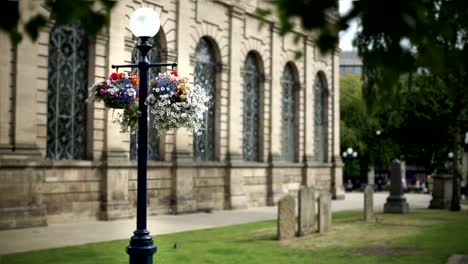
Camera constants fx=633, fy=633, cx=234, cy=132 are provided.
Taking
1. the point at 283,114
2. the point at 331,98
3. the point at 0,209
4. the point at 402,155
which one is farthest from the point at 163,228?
the point at 402,155

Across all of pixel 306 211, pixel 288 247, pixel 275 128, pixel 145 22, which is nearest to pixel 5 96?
pixel 306 211

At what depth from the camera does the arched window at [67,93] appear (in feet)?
62.3

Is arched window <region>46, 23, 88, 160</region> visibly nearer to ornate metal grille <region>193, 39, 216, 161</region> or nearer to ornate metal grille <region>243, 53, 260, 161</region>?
ornate metal grille <region>193, 39, 216, 161</region>

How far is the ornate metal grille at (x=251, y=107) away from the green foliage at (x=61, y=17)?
24.6m

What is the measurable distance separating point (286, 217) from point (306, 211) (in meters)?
1.27

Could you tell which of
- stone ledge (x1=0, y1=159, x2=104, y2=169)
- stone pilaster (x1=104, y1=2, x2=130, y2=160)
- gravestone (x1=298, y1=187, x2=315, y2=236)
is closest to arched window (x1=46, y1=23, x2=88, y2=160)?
stone ledge (x1=0, y1=159, x2=104, y2=169)

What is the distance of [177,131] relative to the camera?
23.4 metres

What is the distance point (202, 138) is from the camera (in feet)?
83.8

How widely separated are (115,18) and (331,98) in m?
17.4

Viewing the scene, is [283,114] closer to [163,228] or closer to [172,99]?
[163,228]

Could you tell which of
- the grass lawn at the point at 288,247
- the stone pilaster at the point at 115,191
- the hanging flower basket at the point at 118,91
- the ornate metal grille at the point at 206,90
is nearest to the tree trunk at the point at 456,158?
the grass lawn at the point at 288,247

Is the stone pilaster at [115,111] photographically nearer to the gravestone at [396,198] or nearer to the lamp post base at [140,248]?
the gravestone at [396,198]

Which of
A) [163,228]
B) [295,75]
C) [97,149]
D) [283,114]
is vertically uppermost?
[295,75]

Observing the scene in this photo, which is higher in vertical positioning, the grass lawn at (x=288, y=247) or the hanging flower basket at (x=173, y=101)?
the hanging flower basket at (x=173, y=101)
